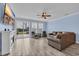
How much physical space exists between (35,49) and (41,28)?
29.1 inches

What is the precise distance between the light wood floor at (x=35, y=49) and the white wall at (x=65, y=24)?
17.9 inches

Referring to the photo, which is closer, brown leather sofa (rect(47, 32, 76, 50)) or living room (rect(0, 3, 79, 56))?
living room (rect(0, 3, 79, 56))

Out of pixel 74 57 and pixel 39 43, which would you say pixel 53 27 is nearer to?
pixel 39 43

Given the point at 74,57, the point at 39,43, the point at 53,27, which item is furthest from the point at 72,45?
the point at 39,43

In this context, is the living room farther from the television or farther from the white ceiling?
the television

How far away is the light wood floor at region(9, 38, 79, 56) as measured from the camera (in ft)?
10.9

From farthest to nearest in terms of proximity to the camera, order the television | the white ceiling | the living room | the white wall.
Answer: the white wall → the living room → the television → the white ceiling

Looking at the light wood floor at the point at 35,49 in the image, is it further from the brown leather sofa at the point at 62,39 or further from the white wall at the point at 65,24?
the white wall at the point at 65,24

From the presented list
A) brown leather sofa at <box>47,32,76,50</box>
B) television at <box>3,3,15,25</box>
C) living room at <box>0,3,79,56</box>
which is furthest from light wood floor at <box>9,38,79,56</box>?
television at <box>3,3,15,25</box>

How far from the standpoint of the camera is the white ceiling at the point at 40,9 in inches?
120

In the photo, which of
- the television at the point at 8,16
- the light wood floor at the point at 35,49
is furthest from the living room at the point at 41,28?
the television at the point at 8,16

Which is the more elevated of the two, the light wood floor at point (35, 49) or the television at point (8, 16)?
the television at point (8, 16)

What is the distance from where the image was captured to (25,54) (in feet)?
10.7

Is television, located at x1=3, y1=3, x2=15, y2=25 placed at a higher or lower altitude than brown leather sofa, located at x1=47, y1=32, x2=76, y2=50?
higher
